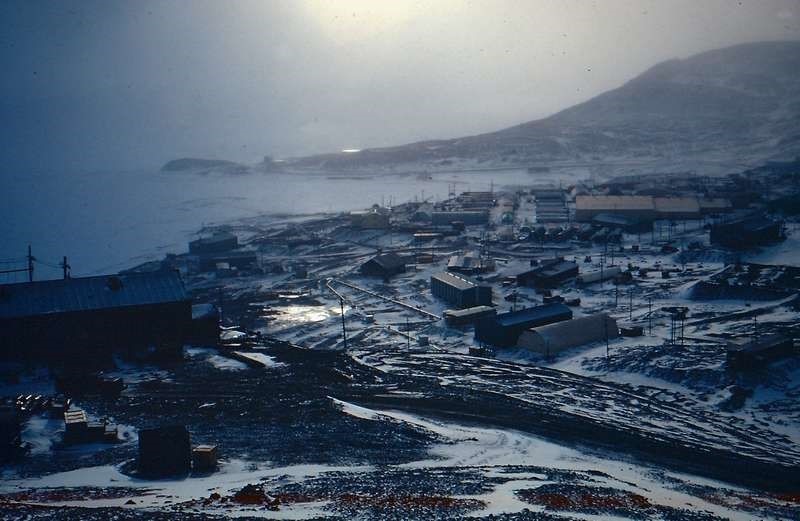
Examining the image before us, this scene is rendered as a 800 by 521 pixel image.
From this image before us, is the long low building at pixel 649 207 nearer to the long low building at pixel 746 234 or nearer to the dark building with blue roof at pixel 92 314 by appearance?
the long low building at pixel 746 234

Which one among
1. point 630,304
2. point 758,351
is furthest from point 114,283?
point 758,351

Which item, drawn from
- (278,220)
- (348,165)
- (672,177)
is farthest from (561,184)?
(348,165)

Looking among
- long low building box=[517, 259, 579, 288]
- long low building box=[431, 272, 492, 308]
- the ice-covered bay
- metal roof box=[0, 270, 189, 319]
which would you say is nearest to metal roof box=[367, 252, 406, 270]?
long low building box=[431, 272, 492, 308]

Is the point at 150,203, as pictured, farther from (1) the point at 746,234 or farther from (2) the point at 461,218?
(1) the point at 746,234

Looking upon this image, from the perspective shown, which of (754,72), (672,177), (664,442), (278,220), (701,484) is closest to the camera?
(701,484)

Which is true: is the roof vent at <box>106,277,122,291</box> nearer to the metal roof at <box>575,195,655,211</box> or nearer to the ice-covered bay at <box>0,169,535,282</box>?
the ice-covered bay at <box>0,169,535,282</box>

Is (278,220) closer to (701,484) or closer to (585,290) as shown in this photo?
(585,290)
